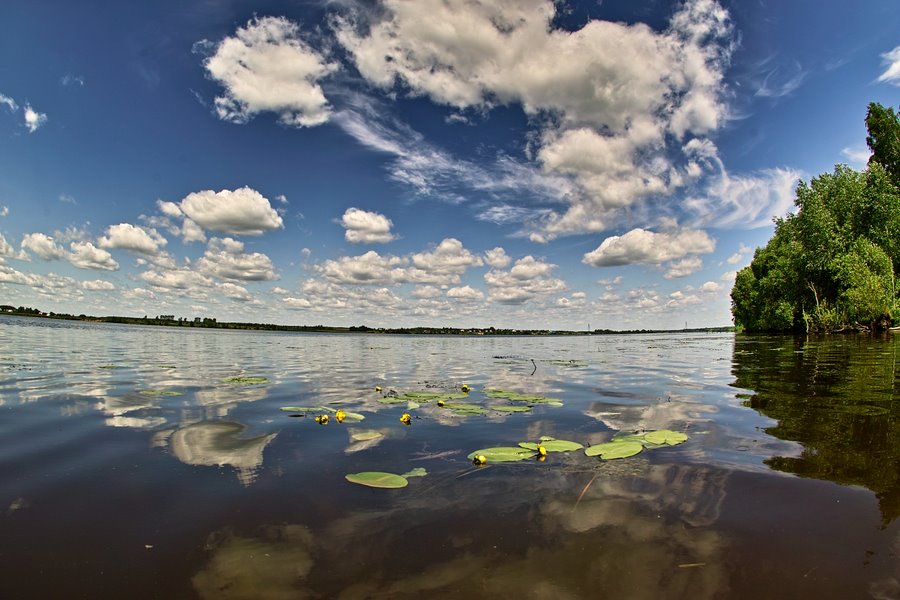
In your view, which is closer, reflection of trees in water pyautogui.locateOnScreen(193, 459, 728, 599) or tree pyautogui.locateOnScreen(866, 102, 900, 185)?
reflection of trees in water pyautogui.locateOnScreen(193, 459, 728, 599)

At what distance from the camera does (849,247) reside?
4209 cm

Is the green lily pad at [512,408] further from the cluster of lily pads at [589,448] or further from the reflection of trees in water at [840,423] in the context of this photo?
the reflection of trees in water at [840,423]

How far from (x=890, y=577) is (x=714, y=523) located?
93 cm

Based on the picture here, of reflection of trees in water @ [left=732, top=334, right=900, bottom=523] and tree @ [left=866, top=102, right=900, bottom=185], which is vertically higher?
tree @ [left=866, top=102, right=900, bottom=185]

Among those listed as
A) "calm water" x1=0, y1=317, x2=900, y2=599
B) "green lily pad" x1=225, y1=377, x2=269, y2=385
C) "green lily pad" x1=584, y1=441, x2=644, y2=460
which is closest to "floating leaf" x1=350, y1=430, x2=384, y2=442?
"calm water" x1=0, y1=317, x2=900, y2=599

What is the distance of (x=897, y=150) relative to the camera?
44688mm

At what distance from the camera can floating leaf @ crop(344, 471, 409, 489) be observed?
4008 millimetres

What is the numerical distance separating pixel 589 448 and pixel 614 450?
293 millimetres

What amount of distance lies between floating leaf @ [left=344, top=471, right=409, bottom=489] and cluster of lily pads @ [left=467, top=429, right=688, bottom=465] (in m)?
0.92

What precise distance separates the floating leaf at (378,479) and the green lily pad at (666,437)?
10.9 ft

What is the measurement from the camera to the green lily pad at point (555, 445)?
519cm

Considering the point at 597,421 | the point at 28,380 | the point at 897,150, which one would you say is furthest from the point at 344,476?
the point at 897,150

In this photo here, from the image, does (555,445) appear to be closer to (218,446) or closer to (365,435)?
(365,435)

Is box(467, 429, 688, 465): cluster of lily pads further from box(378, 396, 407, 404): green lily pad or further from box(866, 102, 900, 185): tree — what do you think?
box(866, 102, 900, 185): tree
